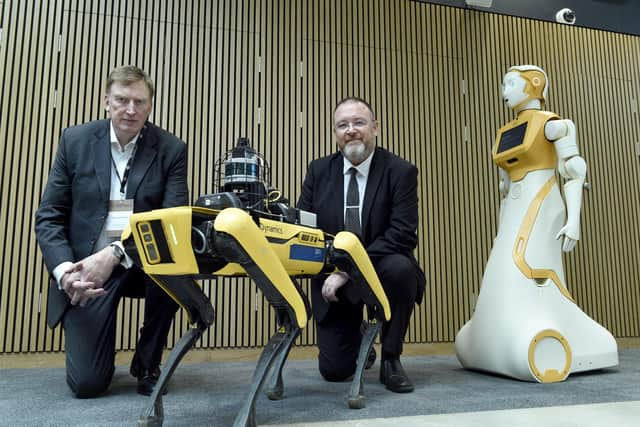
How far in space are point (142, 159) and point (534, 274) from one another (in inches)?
81.7

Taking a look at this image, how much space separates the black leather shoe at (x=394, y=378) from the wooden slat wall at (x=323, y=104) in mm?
1932

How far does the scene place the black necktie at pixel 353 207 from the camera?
2352mm

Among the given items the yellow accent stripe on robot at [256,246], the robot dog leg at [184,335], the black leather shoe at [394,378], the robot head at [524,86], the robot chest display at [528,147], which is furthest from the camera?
the robot head at [524,86]

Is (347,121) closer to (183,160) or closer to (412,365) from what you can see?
(183,160)

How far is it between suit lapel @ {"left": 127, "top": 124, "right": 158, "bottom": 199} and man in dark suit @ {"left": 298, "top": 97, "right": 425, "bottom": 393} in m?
0.86

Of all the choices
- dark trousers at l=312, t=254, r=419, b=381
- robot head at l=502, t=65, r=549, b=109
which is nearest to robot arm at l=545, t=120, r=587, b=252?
robot head at l=502, t=65, r=549, b=109

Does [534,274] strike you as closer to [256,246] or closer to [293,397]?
[293,397]

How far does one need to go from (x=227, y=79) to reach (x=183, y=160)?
2167 millimetres

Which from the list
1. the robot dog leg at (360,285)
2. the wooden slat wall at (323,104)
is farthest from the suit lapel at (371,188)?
the wooden slat wall at (323,104)

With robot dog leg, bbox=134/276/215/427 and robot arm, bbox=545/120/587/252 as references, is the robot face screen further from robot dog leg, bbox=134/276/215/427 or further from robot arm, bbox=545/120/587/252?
robot dog leg, bbox=134/276/215/427

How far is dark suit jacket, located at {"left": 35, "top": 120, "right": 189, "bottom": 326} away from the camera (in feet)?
6.82

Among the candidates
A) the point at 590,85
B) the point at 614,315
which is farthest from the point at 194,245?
the point at 590,85

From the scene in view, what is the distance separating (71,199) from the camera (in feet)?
7.11

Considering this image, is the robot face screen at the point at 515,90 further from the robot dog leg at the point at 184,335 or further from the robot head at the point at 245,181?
the robot dog leg at the point at 184,335
